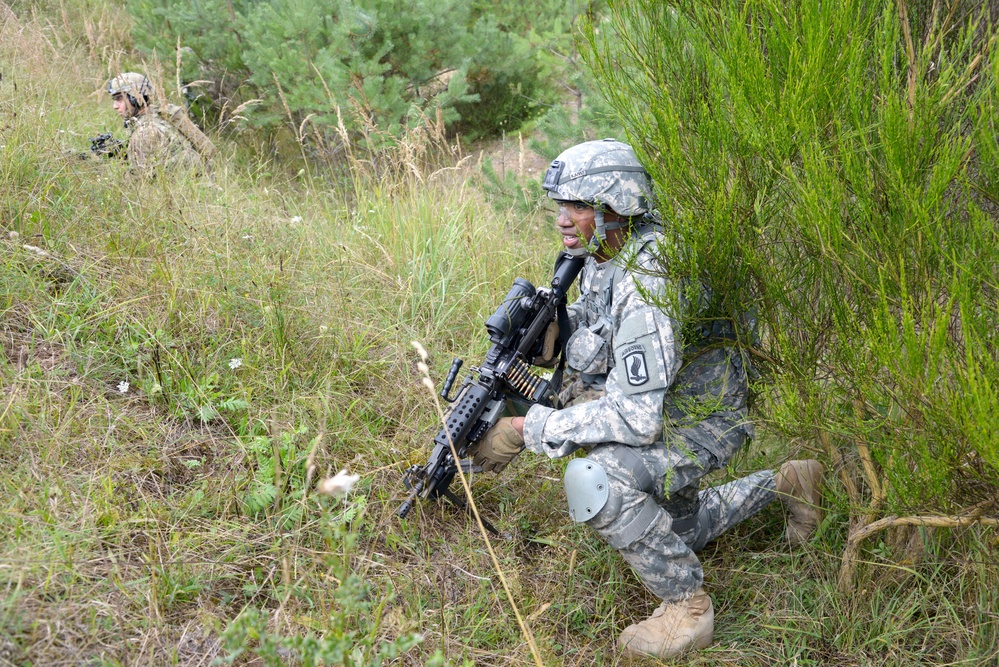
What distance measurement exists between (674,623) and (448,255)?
7.73 feet

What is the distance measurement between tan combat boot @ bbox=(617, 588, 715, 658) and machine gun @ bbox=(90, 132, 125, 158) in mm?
3377

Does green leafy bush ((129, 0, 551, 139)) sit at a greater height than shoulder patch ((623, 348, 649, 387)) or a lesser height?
greater

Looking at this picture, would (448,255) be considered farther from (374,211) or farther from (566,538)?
(566,538)

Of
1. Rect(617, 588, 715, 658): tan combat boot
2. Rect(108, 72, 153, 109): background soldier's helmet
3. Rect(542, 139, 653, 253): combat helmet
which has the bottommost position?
Rect(617, 588, 715, 658): tan combat boot

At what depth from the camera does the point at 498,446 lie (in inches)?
113

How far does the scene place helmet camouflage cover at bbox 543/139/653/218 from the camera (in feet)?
8.85

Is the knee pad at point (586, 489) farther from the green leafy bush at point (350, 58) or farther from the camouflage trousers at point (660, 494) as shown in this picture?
the green leafy bush at point (350, 58)

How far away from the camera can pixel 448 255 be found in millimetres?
4309

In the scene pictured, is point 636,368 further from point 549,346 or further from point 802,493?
point 802,493

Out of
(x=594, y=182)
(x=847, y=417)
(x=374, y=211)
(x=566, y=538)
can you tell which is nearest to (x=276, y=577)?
(x=566, y=538)

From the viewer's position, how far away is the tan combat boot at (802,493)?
9.81 ft

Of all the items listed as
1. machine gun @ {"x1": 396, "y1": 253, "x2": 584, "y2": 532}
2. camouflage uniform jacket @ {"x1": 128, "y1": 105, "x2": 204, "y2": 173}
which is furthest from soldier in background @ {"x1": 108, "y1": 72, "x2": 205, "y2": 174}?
machine gun @ {"x1": 396, "y1": 253, "x2": 584, "y2": 532}

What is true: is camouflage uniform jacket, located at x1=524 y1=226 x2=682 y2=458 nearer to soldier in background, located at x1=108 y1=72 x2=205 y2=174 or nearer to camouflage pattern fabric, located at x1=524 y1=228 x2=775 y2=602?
camouflage pattern fabric, located at x1=524 y1=228 x2=775 y2=602

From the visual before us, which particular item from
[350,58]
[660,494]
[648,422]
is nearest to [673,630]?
[660,494]
